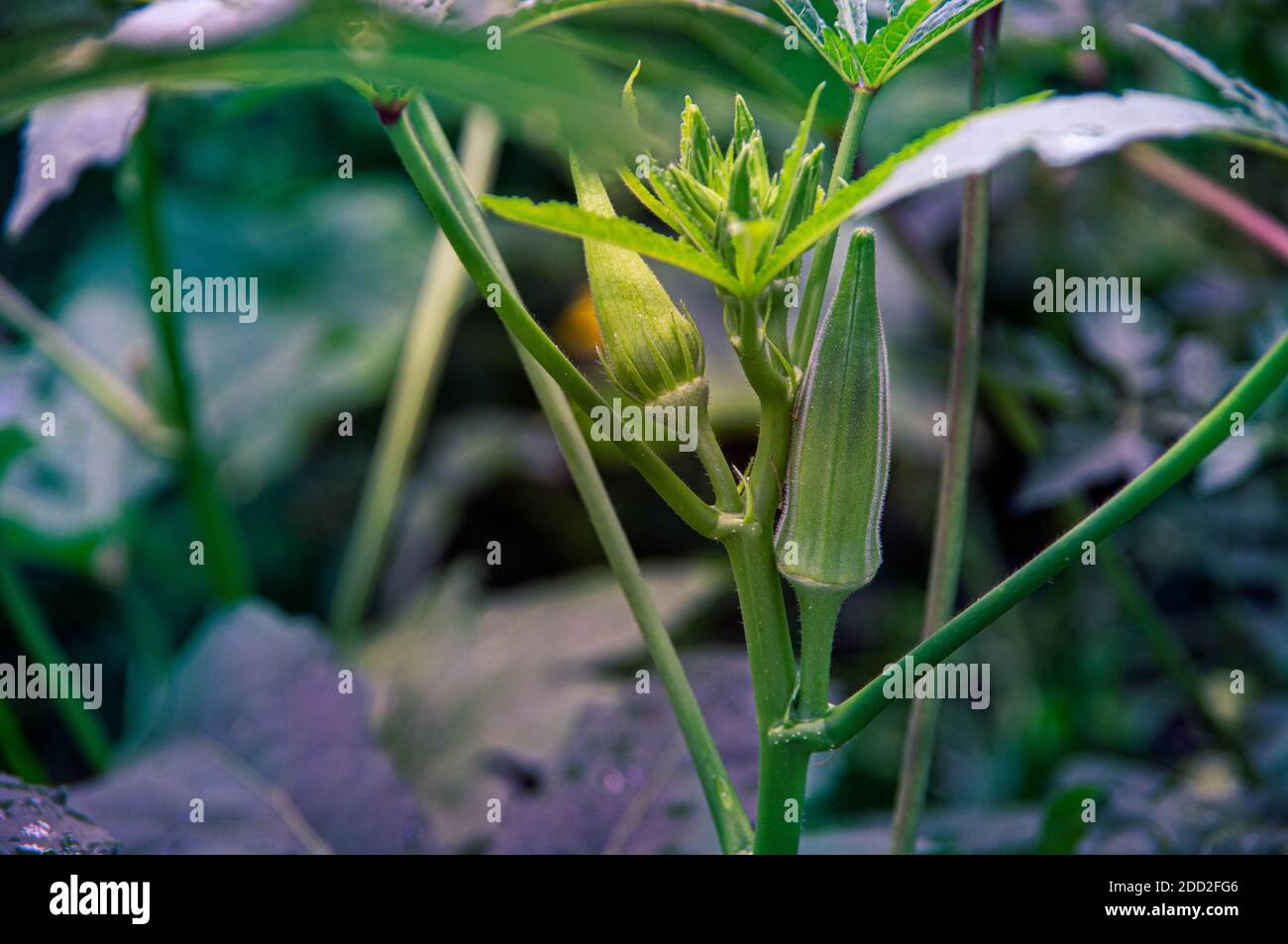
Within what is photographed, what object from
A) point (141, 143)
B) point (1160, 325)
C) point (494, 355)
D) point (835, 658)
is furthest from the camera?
point (494, 355)

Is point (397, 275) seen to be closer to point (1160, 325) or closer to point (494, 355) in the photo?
point (494, 355)

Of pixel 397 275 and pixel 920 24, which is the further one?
pixel 397 275

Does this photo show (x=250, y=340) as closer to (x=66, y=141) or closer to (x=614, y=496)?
(x=614, y=496)

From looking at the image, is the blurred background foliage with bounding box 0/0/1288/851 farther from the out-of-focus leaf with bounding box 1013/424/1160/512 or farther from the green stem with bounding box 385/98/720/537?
the green stem with bounding box 385/98/720/537

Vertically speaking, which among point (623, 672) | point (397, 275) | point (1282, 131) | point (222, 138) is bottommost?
point (623, 672)

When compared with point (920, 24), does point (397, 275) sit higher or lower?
higher

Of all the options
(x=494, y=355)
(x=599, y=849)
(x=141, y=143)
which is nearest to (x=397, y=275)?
(x=494, y=355)

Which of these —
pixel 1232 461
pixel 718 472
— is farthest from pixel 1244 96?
pixel 1232 461

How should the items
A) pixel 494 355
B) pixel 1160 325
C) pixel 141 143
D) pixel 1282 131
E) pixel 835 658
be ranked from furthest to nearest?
1. pixel 494 355
2. pixel 835 658
3. pixel 1160 325
4. pixel 141 143
5. pixel 1282 131
